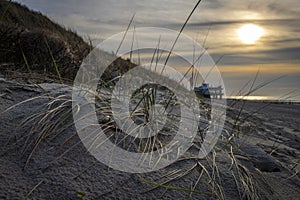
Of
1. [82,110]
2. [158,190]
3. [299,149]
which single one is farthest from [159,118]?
[299,149]

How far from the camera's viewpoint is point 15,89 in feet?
6.71

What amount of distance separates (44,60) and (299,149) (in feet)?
12.6

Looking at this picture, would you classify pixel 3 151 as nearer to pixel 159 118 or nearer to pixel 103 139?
pixel 103 139

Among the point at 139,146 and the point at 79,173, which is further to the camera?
the point at 139,146

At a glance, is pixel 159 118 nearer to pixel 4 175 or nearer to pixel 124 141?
pixel 124 141

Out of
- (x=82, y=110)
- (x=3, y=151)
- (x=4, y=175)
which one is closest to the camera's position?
(x=4, y=175)

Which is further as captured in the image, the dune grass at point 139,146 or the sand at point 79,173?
the dune grass at point 139,146

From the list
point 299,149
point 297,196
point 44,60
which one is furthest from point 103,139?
point 44,60

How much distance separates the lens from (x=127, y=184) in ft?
4.39

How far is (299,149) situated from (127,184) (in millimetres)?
2480

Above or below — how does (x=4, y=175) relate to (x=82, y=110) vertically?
below

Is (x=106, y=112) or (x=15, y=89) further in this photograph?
(x=15, y=89)

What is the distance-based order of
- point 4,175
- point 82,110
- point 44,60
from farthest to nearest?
point 44,60
point 82,110
point 4,175

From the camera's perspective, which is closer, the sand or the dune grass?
the sand
